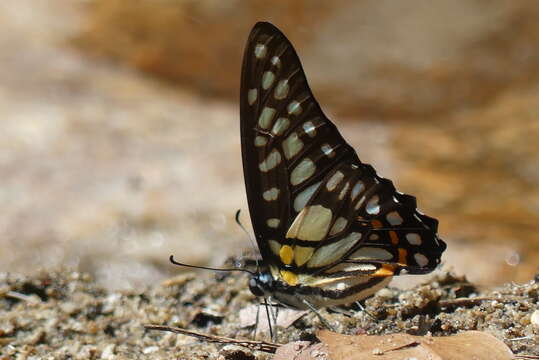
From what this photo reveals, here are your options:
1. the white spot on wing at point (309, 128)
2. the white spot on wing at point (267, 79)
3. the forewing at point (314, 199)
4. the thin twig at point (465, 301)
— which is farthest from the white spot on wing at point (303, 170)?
the thin twig at point (465, 301)

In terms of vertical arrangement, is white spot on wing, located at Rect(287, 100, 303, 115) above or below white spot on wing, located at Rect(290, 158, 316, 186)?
above

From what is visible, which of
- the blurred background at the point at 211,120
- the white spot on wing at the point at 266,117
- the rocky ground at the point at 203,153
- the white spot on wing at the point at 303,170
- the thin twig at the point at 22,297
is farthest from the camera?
the blurred background at the point at 211,120

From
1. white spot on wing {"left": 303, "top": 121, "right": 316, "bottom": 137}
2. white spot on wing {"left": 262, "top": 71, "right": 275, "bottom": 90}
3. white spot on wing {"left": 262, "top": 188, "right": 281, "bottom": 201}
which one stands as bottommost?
white spot on wing {"left": 262, "top": 188, "right": 281, "bottom": 201}

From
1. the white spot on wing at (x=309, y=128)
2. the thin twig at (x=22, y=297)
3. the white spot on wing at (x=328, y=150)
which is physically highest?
the white spot on wing at (x=309, y=128)

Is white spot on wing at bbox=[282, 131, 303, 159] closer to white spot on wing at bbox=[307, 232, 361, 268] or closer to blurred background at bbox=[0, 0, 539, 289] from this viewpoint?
white spot on wing at bbox=[307, 232, 361, 268]

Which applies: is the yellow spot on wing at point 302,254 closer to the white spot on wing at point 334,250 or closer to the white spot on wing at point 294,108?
the white spot on wing at point 334,250

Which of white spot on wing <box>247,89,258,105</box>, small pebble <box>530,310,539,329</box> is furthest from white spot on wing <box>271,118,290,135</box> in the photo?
small pebble <box>530,310,539,329</box>
